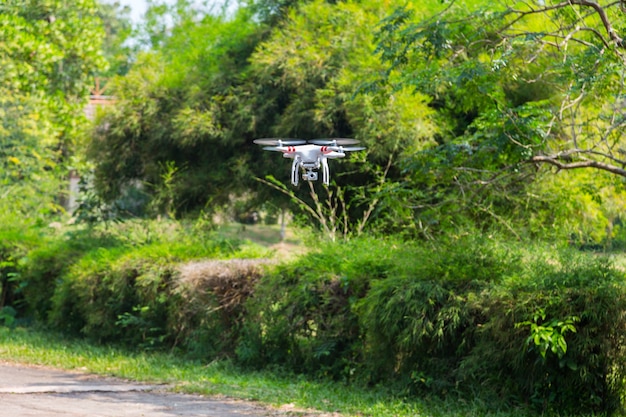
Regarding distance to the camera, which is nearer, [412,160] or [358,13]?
[412,160]

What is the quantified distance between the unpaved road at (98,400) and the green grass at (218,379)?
14.8 inches

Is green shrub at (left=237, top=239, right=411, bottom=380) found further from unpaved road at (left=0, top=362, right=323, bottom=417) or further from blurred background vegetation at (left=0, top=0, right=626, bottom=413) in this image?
unpaved road at (left=0, top=362, right=323, bottom=417)

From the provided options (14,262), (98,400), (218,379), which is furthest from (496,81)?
(14,262)

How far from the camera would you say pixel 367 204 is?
1509 centimetres

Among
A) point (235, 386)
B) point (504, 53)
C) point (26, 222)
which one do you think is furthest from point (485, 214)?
point (26, 222)

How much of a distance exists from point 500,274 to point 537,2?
359cm

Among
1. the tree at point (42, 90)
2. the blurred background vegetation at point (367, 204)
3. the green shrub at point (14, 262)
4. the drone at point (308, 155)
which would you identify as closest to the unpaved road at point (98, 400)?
the blurred background vegetation at point (367, 204)

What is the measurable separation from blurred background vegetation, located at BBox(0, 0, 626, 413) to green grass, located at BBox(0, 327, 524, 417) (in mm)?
303

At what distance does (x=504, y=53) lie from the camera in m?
10.3

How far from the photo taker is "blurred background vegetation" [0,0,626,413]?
10.1 m

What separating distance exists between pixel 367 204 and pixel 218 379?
417 cm

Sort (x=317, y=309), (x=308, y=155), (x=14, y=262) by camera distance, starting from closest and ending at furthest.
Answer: (x=308, y=155) < (x=317, y=309) < (x=14, y=262)

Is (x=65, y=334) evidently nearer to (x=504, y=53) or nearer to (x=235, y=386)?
(x=235, y=386)

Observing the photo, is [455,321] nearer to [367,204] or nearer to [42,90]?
[367,204]
